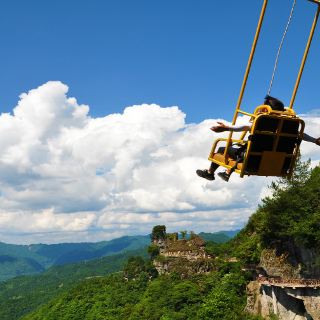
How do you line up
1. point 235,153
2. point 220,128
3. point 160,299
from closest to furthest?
point 220,128, point 235,153, point 160,299

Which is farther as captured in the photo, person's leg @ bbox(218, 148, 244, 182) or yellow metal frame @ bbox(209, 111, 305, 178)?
person's leg @ bbox(218, 148, 244, 182)

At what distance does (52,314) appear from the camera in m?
98.9

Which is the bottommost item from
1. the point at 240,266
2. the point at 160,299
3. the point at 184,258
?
the point at 160,299

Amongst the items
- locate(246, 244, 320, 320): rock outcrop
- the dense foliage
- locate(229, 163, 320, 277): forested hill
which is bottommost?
the dense foliage

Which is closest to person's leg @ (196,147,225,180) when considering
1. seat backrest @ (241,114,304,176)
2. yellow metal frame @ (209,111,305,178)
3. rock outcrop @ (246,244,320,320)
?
yellow metal frame @ (209,111,305,178)

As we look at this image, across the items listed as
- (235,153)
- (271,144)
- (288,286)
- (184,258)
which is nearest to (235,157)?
(235,153)

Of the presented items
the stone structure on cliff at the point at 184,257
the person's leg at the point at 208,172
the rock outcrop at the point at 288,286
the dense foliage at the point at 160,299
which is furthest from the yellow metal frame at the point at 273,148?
the stone structure on cliff at the point at 184,257

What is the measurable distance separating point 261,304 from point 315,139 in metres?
40.5

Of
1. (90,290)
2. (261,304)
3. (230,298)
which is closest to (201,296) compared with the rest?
(230,298)

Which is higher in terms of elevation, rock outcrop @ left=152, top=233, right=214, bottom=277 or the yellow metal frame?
the yellow metal frame

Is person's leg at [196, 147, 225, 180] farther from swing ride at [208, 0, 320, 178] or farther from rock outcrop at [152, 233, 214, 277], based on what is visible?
rock outcrop at [152, 233, 214, 277]

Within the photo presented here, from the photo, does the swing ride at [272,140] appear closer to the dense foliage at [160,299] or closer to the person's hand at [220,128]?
the person's hand at [220,128]

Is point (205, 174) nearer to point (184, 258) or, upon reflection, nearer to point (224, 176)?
point (224, 176)

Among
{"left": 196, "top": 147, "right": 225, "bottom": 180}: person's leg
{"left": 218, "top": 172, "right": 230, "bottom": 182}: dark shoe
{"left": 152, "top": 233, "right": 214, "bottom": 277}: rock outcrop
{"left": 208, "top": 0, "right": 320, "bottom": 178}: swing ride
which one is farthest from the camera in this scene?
{"left": 152, "top": 233, "right": 214, "bottom": 277}: rock outcrop
